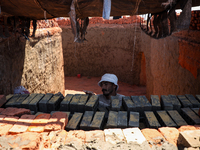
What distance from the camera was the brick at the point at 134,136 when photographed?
1.82 metres

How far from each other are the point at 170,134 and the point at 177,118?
1.51 feet

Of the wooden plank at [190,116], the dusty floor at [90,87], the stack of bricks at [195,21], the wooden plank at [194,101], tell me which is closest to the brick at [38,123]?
the wooden plank at [190,116]

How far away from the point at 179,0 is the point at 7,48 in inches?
134

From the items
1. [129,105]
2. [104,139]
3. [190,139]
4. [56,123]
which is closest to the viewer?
[190,139]

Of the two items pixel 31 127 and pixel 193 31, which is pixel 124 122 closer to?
pixel 31 127

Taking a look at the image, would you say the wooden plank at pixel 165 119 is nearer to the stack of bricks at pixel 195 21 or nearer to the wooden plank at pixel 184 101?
the wooden plank at pixel 184 101

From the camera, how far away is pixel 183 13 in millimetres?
2762

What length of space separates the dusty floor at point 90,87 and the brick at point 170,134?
7.61m

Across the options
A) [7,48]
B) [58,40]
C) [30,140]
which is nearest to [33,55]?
[7,48]

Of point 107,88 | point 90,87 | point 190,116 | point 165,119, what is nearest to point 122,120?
point 165,119

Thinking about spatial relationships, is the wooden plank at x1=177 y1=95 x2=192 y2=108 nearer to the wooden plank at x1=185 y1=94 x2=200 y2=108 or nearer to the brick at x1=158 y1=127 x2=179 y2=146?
the wooden plank at x1=185 y1=94 x2=200 y2=108

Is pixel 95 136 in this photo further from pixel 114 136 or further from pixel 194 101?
pixel 194 101

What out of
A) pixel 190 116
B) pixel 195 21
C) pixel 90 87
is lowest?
pixel 90 87

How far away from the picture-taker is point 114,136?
6.23 feet
